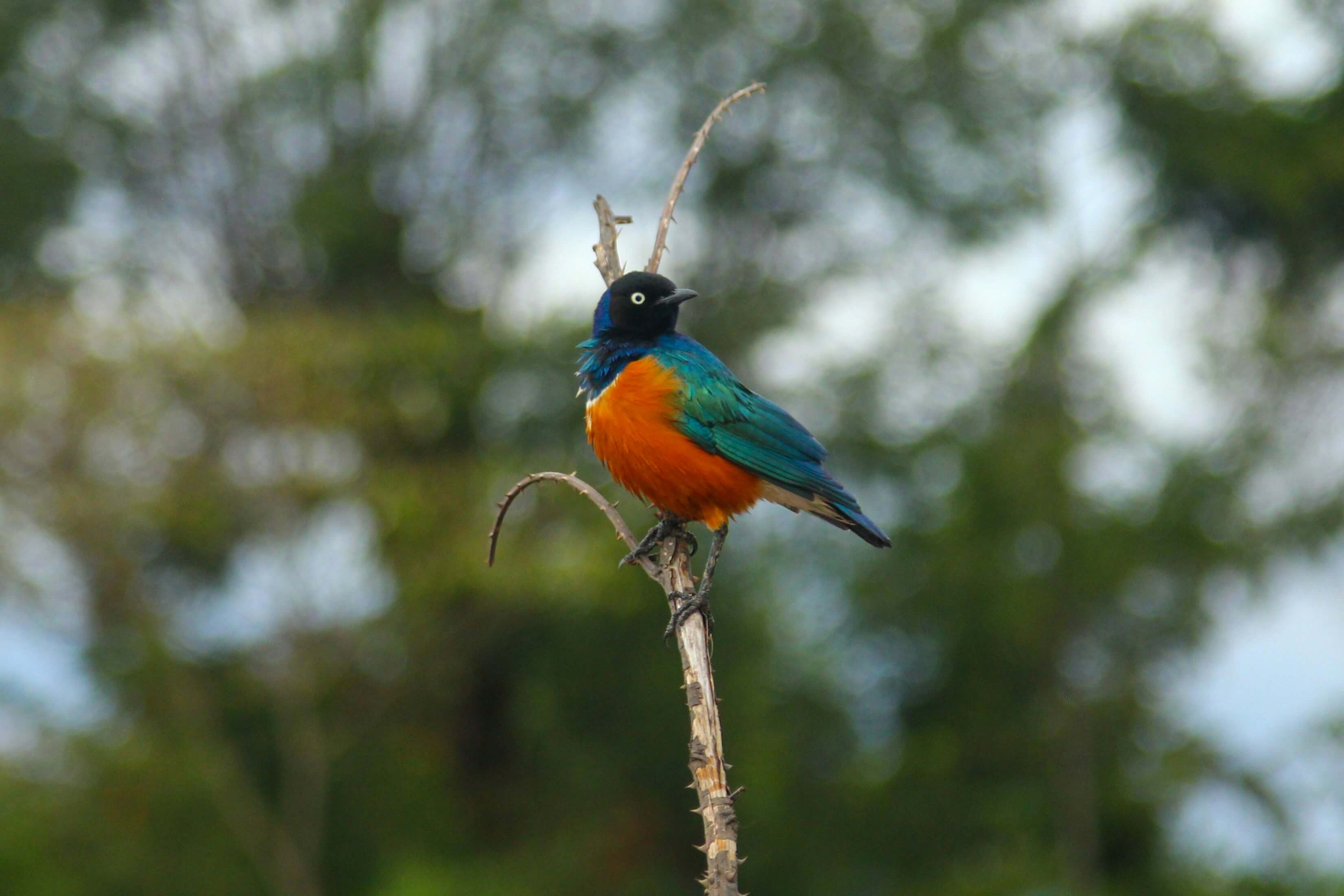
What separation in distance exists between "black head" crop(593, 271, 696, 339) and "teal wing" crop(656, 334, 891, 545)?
0.10 meters

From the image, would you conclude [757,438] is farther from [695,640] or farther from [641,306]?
[695,640]

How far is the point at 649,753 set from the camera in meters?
15.3

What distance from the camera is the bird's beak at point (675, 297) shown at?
369 cm

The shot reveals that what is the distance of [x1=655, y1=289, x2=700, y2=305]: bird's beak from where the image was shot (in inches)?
145

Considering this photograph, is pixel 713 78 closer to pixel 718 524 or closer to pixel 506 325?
pixel 506 325

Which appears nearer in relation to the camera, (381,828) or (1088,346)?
(1088,346)

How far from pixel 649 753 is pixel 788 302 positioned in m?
5.69

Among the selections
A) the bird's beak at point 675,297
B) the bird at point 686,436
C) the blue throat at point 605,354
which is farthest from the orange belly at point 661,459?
the bird's beak at point 675,297

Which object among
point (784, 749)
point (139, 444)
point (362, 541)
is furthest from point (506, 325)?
point (784, 749)

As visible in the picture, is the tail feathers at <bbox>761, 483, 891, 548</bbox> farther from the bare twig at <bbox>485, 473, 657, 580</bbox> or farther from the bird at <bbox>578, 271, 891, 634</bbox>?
the bare twig at <bbox>485, 473, 657, 580</bbox>

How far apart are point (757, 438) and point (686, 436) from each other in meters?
0.20

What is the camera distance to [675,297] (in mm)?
3742

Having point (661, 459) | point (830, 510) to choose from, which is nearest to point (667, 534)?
point (661, 459)

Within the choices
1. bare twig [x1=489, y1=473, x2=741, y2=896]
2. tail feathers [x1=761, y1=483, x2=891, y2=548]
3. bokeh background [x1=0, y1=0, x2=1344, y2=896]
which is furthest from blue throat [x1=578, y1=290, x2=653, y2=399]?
bokeh background [x1=0, y1=0, x2=1344, y2=896]
